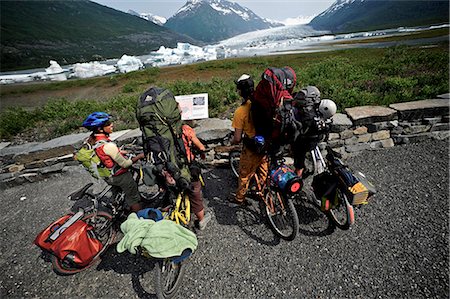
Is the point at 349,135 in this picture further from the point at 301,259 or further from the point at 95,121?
the point at 95,121

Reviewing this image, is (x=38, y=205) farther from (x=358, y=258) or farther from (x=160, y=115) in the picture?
(x=358, y=258)

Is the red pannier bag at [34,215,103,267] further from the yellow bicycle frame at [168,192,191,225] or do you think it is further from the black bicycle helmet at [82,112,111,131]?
the black bicycle helmet at [82,112,111,131]

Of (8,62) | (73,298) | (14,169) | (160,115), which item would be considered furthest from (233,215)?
(8,62)

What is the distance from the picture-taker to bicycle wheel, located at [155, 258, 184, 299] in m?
2.49

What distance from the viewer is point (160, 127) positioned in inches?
109

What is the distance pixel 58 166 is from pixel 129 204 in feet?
12.1

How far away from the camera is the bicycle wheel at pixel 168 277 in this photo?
2494mm

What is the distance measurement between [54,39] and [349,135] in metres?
191

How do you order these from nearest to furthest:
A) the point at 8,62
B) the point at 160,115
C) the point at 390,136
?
the point at 160,115 → the point at 390,136 → the point at 8,62

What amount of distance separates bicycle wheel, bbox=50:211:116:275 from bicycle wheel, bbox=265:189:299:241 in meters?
2.62

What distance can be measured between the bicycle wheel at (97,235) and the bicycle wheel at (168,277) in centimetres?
Result: 128

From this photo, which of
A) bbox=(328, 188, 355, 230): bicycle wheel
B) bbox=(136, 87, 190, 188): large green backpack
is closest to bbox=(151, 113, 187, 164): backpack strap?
bbox=(136, 87, 190, 188): large green backpack

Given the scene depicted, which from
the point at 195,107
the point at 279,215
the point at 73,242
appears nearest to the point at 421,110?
the point at 279,215

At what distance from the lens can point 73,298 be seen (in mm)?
2967
